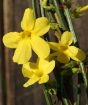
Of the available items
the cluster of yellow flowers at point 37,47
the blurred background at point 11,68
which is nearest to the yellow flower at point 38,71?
the cluster of yellow flowers at point 37,47

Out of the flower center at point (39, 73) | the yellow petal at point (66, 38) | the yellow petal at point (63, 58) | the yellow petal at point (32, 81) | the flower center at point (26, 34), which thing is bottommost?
the yellow petal at point (32, 81)

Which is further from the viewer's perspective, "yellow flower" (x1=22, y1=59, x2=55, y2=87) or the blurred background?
the blurred background

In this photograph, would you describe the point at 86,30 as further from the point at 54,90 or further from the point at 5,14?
the point at 54,90

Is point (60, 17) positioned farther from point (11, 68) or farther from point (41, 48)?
point (11, 68)

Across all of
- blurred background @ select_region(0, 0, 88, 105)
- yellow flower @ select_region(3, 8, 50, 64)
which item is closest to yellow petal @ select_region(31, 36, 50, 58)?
yellow flower @ select_region(3, 8, 50, 64)

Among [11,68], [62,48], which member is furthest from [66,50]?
[11,68]

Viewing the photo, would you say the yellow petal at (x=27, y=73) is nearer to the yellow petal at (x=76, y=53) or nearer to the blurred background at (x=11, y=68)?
the yellow petal at (x=76, y=53)

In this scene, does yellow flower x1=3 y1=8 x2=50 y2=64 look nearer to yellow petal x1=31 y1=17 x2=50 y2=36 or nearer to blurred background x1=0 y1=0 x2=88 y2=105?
yellow petal x1=31 y1=17 x2=50 y2=36
